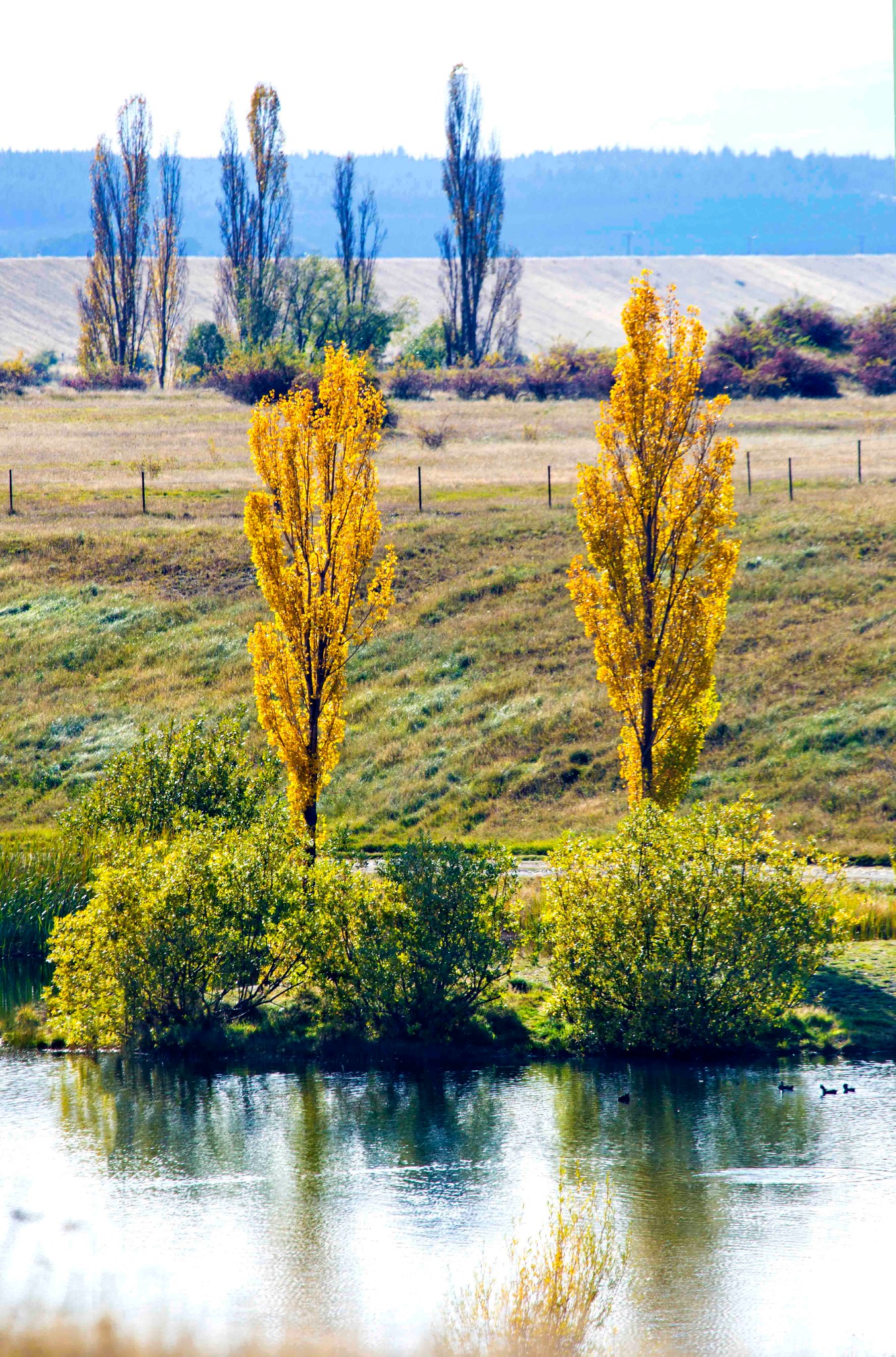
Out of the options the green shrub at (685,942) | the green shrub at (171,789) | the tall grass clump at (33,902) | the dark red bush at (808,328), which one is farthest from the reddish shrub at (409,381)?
the green shrub at (685,942)

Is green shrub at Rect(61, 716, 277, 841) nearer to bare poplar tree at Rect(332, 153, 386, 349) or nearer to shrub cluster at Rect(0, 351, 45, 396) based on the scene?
bare poplar tree at Rect(332, 153, 386, 349)

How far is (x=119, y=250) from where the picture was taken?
9544cm

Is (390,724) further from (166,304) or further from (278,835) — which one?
(166,304)

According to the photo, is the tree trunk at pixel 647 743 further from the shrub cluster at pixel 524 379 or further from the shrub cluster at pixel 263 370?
the shrub cluster at pixel 524 379

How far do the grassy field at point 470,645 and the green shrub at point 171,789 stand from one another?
308 inches

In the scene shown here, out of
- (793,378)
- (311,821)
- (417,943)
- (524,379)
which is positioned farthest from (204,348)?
(417,943)

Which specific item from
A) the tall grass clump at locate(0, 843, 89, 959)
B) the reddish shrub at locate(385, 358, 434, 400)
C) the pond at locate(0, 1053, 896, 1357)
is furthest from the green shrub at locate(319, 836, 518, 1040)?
the reddish shrub at locate(385, 358, 434, 400)

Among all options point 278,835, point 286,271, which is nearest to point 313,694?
point 278,835

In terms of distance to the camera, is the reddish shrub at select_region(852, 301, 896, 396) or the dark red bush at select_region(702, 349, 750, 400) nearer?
the dark red bush at select_region(702, 349, 750, 400)

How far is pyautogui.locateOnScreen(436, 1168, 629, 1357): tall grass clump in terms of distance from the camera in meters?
12.6

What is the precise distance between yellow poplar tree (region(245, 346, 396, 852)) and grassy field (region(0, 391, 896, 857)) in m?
9.29

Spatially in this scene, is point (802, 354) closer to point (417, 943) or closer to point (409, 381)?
point (409, 381)

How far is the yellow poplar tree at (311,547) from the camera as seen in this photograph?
2412cm

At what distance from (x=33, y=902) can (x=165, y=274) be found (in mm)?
79709
